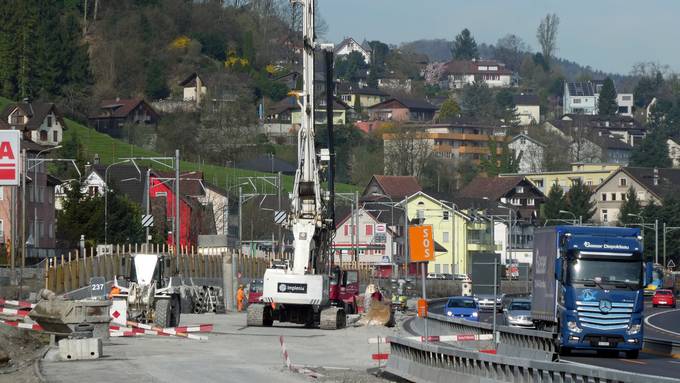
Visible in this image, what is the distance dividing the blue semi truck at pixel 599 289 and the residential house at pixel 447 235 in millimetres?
112447

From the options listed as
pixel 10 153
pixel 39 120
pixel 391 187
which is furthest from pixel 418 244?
pixel 391 187

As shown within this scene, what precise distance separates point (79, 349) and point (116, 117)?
16544 centimetres

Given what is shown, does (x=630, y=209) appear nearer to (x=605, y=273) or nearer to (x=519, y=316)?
(x=519, y=316)

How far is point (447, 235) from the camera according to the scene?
517 feet

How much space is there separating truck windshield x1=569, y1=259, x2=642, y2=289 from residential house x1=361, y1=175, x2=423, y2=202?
131867 mm

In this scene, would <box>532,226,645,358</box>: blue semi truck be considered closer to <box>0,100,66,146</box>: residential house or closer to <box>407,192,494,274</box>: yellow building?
<box>407,192,494,274</box>: yellow building

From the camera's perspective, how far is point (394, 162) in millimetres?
195750

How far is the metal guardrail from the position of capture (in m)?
19.3

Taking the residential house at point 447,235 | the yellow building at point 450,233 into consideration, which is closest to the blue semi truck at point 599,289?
the residential house at point 447,235

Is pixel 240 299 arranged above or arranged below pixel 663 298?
above

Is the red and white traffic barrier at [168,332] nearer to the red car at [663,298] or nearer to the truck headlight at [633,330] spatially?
the truck headlight at [633,330]

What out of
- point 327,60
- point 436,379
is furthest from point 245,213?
point 436,379

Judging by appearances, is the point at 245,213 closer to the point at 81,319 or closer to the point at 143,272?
the point at 143,272

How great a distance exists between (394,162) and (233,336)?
5980 inches
